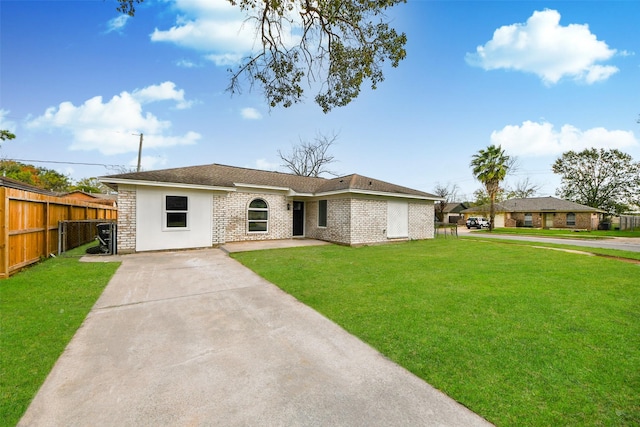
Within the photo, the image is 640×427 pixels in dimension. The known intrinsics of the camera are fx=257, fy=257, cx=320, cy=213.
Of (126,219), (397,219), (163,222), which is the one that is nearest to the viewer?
(126,219)

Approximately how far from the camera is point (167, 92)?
14.8 meters

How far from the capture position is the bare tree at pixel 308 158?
3206cm

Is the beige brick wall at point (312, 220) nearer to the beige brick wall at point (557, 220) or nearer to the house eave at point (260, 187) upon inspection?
the house eave at point (260, 187)

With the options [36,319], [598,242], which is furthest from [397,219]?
[598,242]

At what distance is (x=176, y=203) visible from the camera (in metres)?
10.1

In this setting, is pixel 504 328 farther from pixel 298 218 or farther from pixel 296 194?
pixel 298 218

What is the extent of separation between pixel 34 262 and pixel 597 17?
2006cm

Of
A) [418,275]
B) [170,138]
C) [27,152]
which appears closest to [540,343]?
[418,275]

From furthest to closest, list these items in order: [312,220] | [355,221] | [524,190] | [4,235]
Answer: [524,190]
[312,220]
[355,221]
[4,235]

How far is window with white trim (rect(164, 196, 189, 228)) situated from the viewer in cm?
993

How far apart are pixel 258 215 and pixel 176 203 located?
3904 mm

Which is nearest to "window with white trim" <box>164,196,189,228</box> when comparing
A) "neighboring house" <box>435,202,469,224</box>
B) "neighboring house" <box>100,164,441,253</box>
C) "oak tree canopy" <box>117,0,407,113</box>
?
"neighboring house" <box>100,164,441,253</box>

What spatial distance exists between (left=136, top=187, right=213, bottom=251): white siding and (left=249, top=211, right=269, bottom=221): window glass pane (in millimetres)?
2321

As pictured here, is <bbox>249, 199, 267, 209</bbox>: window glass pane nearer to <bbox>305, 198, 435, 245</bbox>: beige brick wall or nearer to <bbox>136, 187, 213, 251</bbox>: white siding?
<bbox>136, 187, 213, 251</bbox>: white siding
